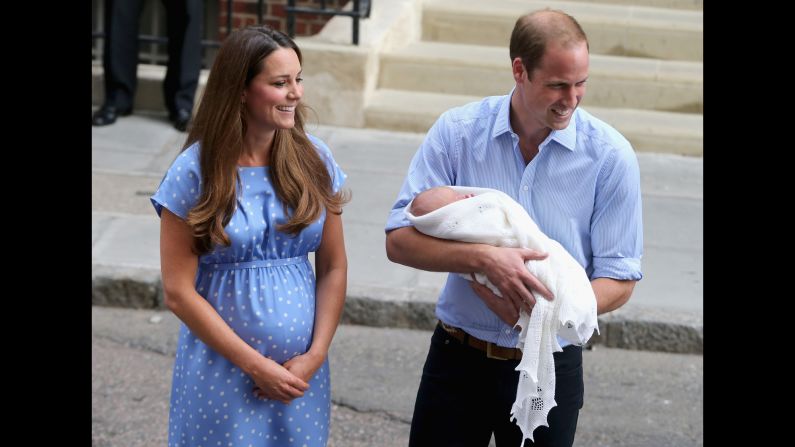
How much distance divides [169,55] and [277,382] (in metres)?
6.62

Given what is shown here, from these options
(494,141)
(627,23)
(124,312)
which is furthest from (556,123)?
(627,23)

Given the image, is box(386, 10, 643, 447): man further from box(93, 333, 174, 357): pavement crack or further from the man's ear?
box(93, 333, 174, 357): pavement crack

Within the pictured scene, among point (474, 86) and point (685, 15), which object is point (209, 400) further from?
point (685, 15)

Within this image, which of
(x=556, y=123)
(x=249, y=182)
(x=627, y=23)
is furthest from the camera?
(x=627, y=23)

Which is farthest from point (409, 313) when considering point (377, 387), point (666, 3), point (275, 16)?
point (666, 3)

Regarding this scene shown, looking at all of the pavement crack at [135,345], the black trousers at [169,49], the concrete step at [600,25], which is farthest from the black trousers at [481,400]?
the concrete step at [600,25]

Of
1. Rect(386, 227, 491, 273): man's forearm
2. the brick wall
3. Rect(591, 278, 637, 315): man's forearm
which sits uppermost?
the brick wall

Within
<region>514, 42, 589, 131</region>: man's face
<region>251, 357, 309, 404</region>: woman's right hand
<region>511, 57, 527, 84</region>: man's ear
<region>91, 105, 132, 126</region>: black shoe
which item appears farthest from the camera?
<region>91, 105, 132, 126</region>: black shoe

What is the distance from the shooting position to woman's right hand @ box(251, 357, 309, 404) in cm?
338

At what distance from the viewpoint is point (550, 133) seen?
11.1 ft

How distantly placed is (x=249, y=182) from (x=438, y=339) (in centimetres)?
73

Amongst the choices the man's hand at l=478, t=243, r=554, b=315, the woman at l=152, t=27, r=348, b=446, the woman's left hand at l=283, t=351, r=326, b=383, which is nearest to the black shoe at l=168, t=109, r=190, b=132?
the woman at l=152, t=27, r=348, b=446

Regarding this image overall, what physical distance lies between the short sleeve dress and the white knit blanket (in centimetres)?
44

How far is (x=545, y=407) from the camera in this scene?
127 inches
